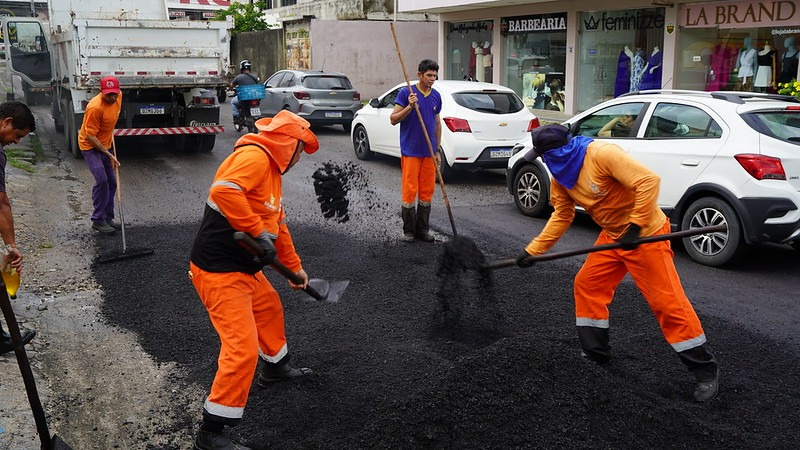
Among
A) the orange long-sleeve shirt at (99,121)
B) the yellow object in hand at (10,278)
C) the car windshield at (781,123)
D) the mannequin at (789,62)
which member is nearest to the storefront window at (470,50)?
the mannequin at (789,62)

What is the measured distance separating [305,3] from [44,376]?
35475 mm

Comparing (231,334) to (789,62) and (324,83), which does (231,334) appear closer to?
(789,62)

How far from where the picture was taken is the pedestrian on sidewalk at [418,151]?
824 centimetres

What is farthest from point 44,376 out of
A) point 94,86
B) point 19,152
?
point 19,152

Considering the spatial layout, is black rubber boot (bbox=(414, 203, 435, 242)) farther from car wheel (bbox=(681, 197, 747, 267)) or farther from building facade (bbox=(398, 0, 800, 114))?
building facade (bbox=(398, 0, 800, 114))

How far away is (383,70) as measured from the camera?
1196 inches

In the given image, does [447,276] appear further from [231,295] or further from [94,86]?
[94,86]

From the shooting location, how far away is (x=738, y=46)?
15859mm

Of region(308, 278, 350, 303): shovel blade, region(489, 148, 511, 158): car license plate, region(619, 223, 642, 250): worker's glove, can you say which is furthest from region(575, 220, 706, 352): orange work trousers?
region(489, 148, 511, 158): car license plate

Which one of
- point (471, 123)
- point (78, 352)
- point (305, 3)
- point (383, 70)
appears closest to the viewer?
point (78, 352)

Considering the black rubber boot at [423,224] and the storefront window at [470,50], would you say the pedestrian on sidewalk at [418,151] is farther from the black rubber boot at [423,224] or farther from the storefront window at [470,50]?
the storefront window at [470,50]

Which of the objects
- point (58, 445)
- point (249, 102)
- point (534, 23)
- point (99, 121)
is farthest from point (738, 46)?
point (58, 445)

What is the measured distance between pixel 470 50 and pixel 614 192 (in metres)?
21.4

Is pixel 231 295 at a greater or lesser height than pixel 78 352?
greater
